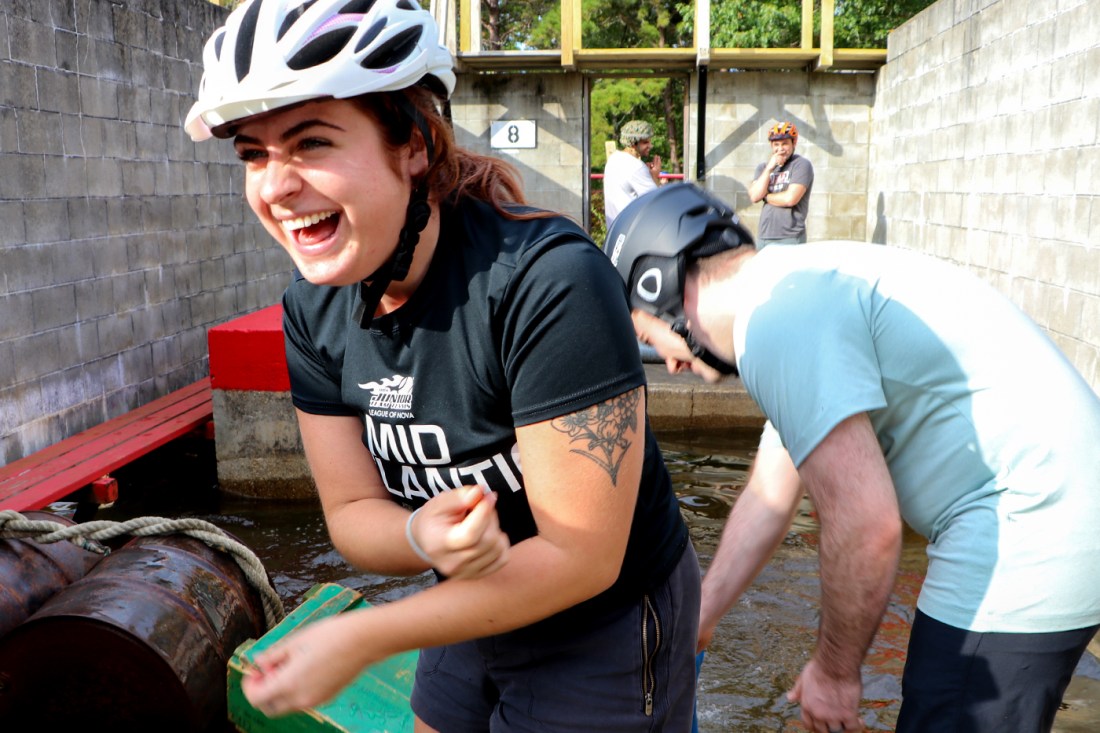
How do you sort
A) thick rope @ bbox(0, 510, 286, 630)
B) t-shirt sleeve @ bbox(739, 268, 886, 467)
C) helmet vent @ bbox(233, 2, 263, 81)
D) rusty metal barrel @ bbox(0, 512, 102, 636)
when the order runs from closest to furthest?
helmet vent @ bbox(233, 2, 263, 81), t-shirt sleeve @ bbox(739, 268, 886, 467), rusty metal barrel @ bbox(0, 512, 102, 636), thick rope @ bbox(0, 510, 286, 630)

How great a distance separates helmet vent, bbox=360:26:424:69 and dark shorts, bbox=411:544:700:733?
103cm

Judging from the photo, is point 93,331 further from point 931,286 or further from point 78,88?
point 931,286

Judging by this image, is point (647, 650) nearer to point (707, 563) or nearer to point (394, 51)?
point (394, 51)

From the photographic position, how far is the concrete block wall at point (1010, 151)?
21.5ft

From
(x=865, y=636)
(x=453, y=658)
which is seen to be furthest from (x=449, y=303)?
(x=865, y=636)

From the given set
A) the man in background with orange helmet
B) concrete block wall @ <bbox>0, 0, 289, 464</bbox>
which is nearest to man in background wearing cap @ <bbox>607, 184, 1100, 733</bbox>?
concrete block wall @ <bbox>0, 0, 289, 464</bbox>

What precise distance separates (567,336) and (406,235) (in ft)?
1.12

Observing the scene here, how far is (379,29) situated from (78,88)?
18.8 feet

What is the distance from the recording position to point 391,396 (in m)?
1.77

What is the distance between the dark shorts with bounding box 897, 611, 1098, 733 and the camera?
2.01 metres

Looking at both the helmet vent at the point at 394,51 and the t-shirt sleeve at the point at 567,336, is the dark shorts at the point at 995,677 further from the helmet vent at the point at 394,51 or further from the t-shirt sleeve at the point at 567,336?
the helmet vent at the point at 394,51

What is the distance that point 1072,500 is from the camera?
1.96m

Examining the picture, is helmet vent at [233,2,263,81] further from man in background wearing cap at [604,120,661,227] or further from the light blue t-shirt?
man in background wearing cap at [604,120,661,227]

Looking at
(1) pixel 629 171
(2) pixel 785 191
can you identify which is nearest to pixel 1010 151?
(2) pixel 785 191
